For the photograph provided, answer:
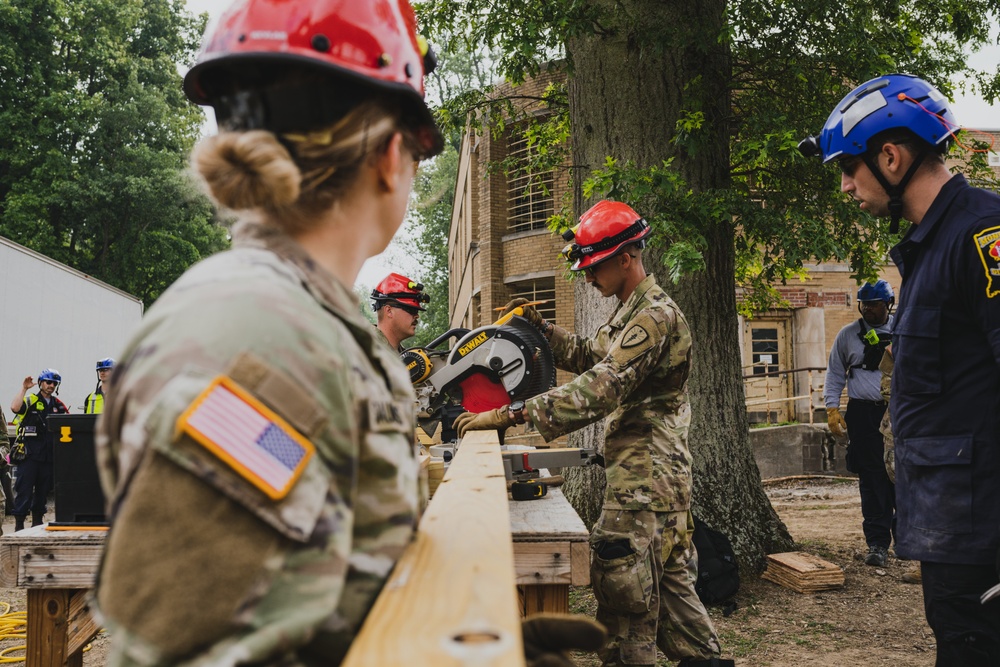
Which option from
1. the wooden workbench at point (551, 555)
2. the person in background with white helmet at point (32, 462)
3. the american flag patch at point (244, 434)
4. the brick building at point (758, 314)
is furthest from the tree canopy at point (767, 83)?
the brick building at point (758, 314)

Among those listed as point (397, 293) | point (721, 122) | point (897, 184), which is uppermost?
point (721, 122)

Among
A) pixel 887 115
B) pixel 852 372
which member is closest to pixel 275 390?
pixel 887 115

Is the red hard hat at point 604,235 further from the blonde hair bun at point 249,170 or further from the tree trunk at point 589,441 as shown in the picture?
the blonde hair bun at point 249,170

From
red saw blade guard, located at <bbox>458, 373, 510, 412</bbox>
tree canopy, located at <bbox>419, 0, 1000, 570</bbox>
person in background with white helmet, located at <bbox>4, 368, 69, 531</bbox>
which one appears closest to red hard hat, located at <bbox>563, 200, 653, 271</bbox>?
red saw blade guard, located at <bbox>458, 373, 510, 412</bbox>

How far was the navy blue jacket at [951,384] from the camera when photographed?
7.77 ft

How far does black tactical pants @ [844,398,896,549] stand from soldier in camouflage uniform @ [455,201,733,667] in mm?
4069

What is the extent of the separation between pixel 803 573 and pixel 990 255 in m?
4.33

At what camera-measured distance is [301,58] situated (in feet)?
3.60

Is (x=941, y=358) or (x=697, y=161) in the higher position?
(x=697, y=161)

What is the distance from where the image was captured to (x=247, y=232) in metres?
1.12

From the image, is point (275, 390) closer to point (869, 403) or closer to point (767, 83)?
point (767, 83)

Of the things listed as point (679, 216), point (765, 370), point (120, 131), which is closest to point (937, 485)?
point (679, 216)

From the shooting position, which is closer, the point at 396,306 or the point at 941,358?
the point at 941,358

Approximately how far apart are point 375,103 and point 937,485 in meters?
2.17
